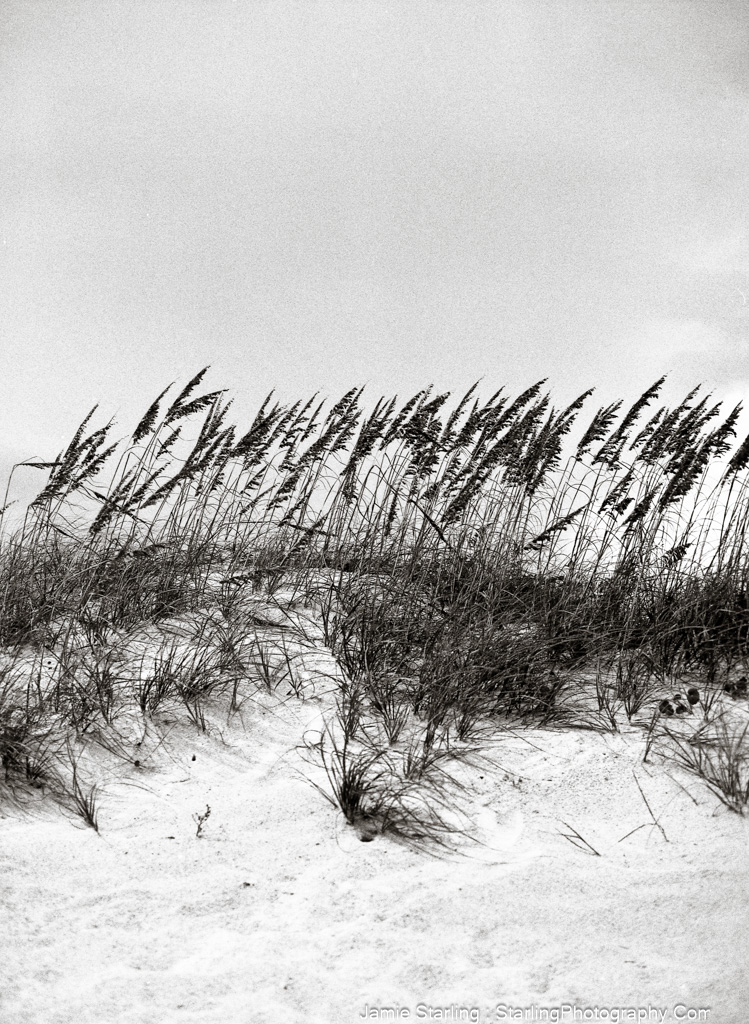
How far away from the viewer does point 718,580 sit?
425cm

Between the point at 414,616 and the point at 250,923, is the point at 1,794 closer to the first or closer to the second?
the point at 250,923

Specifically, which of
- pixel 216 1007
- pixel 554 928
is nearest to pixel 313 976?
pixel 216 1007

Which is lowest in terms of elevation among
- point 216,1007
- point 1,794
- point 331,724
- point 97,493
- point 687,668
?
point 216,1007

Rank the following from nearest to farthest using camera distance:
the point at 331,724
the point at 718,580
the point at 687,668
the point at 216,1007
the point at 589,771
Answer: the point at 216,1007, the point at 589,771, the point at 331,724, the point at 687,668, the point at 718,580

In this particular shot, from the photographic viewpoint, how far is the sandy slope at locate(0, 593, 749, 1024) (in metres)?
2.20

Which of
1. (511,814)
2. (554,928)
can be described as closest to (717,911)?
(554,928)

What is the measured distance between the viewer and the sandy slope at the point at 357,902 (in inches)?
86.4

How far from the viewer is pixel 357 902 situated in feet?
8.23

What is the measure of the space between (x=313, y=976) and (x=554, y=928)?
742 mm

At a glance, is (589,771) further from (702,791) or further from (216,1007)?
(216,1007)

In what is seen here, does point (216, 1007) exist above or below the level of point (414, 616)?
below

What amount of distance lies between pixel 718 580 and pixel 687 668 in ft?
2.21

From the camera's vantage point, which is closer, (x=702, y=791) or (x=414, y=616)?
(x=702, y=791)

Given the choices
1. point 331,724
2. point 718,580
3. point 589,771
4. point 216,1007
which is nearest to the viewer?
point 216,1007
